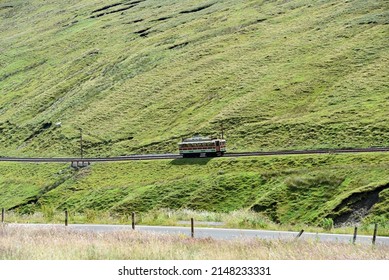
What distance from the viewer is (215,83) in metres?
92.8

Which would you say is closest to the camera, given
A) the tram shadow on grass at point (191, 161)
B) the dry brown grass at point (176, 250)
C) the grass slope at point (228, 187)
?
the dry brown grass at point (176, 250)

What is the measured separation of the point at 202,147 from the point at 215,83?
113ft

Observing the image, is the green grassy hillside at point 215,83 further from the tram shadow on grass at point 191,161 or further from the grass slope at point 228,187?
the grass slope at point 228,187

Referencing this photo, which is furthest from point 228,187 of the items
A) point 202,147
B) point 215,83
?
point 215,83

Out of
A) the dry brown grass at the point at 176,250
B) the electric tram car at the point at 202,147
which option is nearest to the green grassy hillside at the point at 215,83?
the electric tram car at the point at 202,147

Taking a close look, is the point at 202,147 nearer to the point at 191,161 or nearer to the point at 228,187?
the point at 191,161

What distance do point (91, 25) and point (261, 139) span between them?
113m

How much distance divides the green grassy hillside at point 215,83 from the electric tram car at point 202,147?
815 cm

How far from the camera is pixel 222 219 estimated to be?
36.8m

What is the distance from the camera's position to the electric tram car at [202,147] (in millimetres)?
59338

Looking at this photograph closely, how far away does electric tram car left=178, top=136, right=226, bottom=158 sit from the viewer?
5934 cm

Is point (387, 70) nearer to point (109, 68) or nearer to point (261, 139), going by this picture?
point (261, 139)

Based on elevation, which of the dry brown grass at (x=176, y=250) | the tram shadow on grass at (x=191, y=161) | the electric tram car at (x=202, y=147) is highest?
the dry brown grass at (x=176, y=250)

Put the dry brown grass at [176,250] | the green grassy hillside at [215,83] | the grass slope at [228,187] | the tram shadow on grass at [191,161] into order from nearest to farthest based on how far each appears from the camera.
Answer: the dry brown grass at [176,250]
the grass slope at [228,187]
the tram shadow on grass at [191,161]
the green grassy hillside at [215,83]
